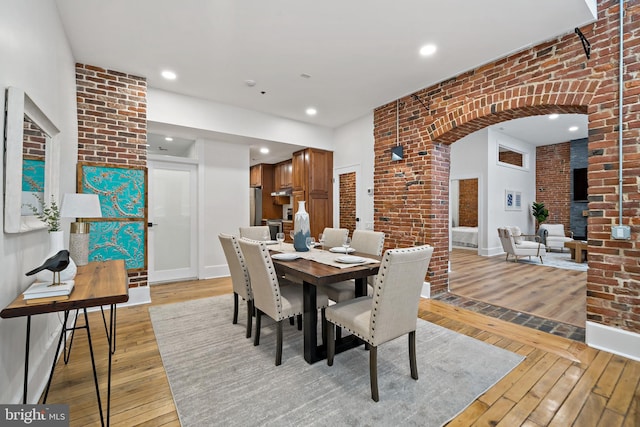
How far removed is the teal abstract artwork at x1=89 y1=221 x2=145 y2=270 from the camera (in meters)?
3.42

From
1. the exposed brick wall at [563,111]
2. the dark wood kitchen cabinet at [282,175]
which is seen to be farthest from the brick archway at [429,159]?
the dark wood kitchen cabinet at [282,175]

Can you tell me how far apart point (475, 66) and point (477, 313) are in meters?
2.85

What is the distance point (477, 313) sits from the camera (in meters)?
3.25

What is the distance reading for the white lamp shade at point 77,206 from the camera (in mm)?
2111

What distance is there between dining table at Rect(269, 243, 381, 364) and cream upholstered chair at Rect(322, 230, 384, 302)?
0.11 meters

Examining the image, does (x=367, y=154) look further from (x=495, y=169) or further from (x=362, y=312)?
(x=495, y=169)

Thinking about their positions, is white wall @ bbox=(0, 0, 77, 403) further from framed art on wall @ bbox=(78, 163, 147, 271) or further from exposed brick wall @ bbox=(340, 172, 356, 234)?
exposed brick wall @ bbox=(340, 172, 356, 234)

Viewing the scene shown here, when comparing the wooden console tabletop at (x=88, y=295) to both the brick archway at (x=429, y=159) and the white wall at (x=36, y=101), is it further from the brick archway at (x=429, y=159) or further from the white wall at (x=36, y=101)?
the brick archway at (x=429, y=159)

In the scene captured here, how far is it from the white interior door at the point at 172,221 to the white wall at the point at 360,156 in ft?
8.93

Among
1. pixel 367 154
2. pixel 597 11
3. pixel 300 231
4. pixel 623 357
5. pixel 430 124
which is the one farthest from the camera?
pixel 367 154

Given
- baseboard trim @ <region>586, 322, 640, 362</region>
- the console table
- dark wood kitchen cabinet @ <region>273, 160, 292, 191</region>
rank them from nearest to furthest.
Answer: the console table
baseboard trim @ <region>586, 322, 640, 362</region>
dark wood kitchen cabinet @ <region>273, 160, 292, 191</region>

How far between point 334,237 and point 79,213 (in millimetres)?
2509

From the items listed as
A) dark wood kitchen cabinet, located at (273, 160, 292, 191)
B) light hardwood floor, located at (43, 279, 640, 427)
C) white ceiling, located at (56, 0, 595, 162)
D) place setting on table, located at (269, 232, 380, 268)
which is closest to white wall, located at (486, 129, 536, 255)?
white ceiling, located at (56, 0, 595, 162)

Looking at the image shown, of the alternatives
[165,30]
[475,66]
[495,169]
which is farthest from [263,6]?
[495,169]
